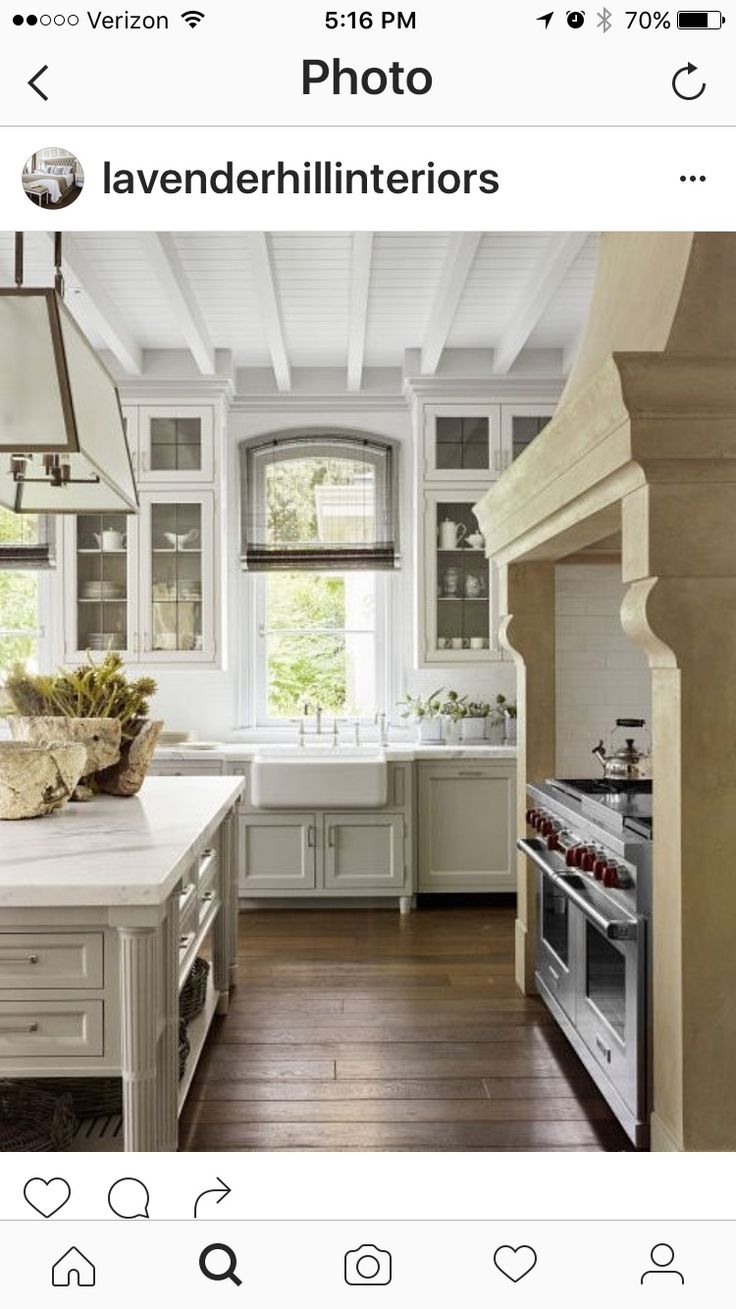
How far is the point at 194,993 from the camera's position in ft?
8.18

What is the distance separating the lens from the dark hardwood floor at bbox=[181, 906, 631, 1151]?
6.96 feet

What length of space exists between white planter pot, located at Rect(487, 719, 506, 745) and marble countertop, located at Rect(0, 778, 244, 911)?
7.04ft

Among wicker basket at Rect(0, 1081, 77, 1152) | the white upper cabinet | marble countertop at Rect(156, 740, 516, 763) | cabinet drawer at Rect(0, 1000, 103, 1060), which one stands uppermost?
the white upper cabinet

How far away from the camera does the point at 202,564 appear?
176 inches

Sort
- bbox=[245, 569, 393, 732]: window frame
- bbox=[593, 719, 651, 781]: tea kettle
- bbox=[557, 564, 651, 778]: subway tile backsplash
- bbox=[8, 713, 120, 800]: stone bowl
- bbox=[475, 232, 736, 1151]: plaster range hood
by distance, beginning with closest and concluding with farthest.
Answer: bbox=[475, 232, 736, 1151]: plaster range hood, bbox=[8, 713, 120, 800]: stone bowl, bbox=[593, 719, 651, 781]: tea kettle, bbox=[557, 564, 651, 778]: subway tile backsplash, bbox=[245, 569, 393, 732]: window frame

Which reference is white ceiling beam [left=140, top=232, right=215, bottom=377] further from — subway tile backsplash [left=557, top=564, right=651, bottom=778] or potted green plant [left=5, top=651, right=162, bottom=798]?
subway tile backsplash [left=557, top=564, right=651, bottom=778]

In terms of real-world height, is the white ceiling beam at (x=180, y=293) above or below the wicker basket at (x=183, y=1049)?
above

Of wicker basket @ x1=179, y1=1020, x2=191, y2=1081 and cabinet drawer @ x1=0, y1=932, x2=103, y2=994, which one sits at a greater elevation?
cabinet drawer @ x1=0, y1=932, x2=103, y2=994

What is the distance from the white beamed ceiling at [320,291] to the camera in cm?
320

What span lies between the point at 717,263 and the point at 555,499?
806mm

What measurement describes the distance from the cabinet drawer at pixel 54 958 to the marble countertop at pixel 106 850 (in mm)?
72

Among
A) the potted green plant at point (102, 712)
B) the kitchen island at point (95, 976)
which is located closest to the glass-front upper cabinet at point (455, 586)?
the potted green plant at point (102, 712)
